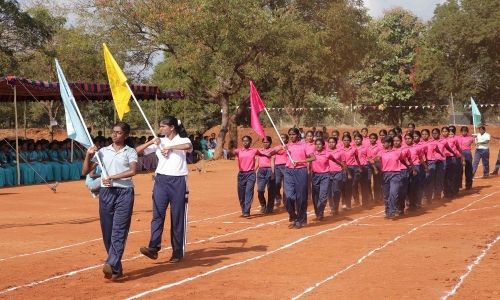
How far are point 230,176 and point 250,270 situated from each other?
17857 millimetres

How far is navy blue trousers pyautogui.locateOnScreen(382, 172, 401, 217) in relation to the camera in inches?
556

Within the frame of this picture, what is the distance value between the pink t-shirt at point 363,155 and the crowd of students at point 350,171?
0.02 m

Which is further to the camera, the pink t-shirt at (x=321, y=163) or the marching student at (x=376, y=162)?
the marching student at (x=376, y=162)

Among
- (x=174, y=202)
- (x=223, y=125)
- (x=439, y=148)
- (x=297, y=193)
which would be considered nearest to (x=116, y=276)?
(x=174, y=202)

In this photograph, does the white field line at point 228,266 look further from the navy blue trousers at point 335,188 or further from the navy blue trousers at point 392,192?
the navy blue trousers at point 335,188

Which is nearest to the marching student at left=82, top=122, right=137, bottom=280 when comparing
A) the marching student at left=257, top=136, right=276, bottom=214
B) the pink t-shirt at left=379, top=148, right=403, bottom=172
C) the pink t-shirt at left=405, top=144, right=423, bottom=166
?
the marching student at left=257, top=136, right=276, bottom=214

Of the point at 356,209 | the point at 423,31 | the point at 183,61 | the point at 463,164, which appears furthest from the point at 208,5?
the point at 423,31

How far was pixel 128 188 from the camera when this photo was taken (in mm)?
8539

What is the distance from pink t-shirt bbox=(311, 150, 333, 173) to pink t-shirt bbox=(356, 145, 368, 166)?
2602mm

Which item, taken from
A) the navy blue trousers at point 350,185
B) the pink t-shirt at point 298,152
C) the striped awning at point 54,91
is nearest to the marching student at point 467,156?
the navy blue trousers at point 350,185

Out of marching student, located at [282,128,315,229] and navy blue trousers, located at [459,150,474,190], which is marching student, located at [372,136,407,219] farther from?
navy blue trousers, located at [459,150,474,190]

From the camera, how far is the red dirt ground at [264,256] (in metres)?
7.63

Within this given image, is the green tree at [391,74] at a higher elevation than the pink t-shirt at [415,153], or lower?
higher

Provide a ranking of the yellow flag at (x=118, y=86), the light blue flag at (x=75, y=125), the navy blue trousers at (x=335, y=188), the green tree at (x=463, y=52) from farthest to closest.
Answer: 1. the green tree at (x=463, y=52)
2. the navy blue trousers at (x=335, y=188)
3. the yellow flag at (x=118, y=86)
4. the light blue flag at (x=75, y=125)
